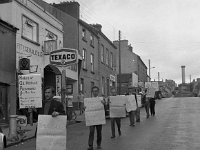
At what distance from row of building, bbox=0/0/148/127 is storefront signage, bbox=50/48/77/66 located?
3.03 meters

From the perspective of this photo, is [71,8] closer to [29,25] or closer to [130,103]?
[29,25]

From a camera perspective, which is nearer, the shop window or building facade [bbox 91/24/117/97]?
the shop window

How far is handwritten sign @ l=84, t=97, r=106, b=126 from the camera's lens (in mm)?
11297

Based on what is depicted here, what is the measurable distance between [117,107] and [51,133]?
7158mm

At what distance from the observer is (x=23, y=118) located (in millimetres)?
15094

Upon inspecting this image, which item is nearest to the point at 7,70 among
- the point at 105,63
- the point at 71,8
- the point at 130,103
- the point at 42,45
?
the point at 42,45

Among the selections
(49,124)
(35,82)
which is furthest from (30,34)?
(49,124)

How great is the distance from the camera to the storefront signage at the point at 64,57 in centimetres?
1830

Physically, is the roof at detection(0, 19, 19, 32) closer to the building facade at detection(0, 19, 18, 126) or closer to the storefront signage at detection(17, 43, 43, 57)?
the building facade at detection(0, 19, 18, 126)

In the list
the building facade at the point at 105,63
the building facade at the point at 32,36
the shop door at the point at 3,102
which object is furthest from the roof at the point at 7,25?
the building facade at the point at 105,63

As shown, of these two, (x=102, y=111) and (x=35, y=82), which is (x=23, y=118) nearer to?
(x=35, y=82)

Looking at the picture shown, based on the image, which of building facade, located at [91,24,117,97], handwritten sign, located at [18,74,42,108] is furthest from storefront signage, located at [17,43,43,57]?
building facade, located at [91,24,117,97]

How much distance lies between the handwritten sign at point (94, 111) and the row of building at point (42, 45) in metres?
9.41

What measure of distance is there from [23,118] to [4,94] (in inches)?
225
